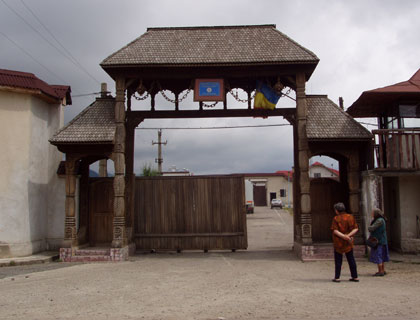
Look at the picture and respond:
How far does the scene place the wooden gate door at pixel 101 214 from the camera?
14.5 metres

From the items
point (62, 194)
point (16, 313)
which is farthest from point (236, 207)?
point (16, 313)

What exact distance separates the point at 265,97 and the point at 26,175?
8071 mm

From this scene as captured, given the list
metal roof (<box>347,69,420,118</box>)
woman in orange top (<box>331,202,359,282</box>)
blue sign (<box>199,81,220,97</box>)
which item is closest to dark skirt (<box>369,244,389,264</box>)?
woman in orange top (<box>331,202,359,282</box>)

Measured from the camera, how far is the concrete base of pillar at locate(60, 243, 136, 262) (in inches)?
502

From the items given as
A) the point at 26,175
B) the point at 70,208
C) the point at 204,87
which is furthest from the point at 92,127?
the point at 204,87

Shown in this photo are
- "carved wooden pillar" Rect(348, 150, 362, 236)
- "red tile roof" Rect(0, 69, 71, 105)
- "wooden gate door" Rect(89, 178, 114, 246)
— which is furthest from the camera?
"wooden gate door" Rect(89, 178, 114, 246)

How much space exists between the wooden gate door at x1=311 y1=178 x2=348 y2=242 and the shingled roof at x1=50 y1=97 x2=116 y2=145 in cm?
688

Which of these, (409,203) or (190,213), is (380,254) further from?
(190,213)

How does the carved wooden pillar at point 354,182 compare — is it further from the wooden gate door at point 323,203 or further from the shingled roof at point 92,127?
the shingled roof at point 92,127

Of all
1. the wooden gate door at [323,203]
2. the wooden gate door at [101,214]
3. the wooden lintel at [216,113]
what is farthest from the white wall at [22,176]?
the wooden gate door at [323,203]

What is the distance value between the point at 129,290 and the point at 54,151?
815 centimetres

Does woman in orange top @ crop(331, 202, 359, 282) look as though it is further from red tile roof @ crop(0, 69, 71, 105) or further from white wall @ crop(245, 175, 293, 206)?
white wall @ crop(245, 175, 293, 206)

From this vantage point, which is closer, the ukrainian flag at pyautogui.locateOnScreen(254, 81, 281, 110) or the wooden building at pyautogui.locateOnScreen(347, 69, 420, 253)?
the wooden building at pyautogui.locateOnScreen(347, 69, 420, 253)

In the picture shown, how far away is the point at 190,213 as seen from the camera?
48.2ft
